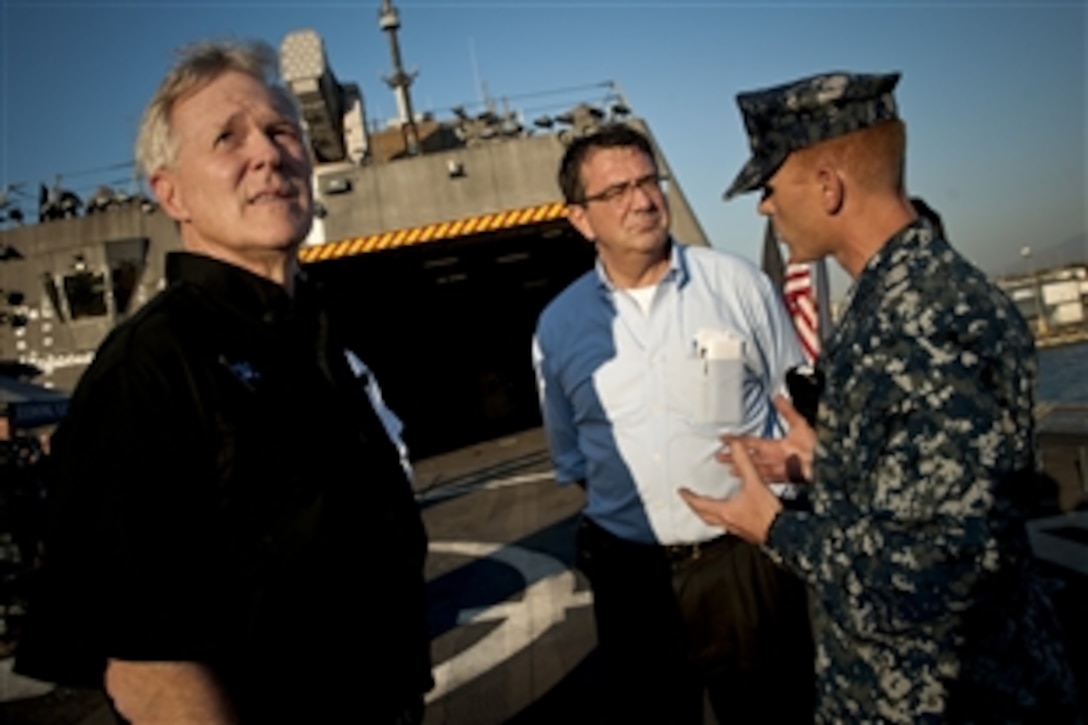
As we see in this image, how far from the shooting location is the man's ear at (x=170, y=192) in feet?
6.02

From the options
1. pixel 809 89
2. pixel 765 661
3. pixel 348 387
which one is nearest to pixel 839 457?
pixel 809 89

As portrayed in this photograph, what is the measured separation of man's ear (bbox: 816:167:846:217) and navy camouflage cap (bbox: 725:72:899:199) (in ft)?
0.28

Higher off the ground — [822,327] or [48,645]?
[48,645]

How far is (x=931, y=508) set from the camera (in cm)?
164

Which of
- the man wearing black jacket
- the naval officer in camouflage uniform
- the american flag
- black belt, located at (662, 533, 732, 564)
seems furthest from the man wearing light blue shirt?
the american flag

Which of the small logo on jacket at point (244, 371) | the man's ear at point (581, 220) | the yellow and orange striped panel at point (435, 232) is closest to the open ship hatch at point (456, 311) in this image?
the yellow and orange striped panel at point (435, 232)

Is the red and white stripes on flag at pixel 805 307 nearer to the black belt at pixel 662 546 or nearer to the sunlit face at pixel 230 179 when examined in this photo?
the black belt at pixel 662 546

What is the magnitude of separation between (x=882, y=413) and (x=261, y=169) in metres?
1.58

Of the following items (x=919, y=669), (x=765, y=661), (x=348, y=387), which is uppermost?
(x=348, y=387)

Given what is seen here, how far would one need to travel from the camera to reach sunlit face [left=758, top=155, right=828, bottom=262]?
2.03m

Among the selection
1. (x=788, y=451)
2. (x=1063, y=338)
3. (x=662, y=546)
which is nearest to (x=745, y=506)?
(x=788, y=451)

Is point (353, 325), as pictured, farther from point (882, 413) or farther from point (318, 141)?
point (882, 413)

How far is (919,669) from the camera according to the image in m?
1.80

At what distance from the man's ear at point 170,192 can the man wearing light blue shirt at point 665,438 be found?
6.59 ft
